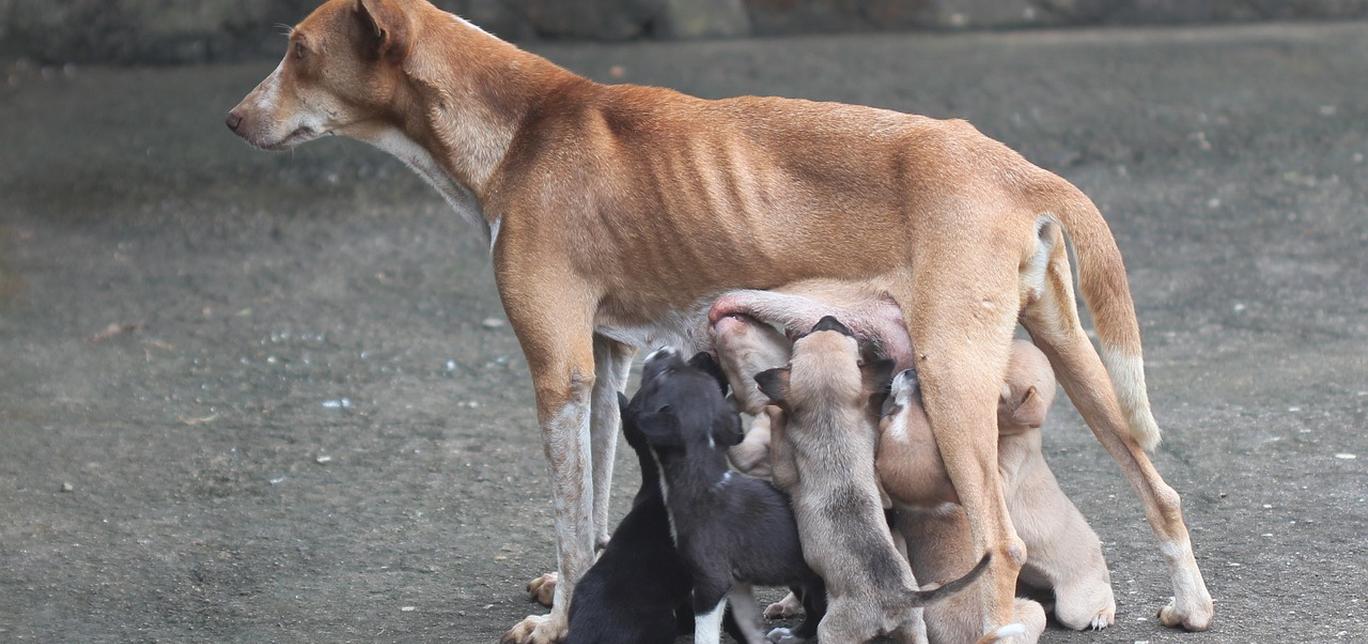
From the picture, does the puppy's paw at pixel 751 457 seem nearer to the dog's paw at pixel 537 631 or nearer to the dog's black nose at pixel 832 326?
the dog's black nose at pixel 832 326

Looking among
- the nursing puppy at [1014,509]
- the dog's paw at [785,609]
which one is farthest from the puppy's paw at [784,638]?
the nursing puppy at [1014,509]

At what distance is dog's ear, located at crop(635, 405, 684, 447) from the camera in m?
4.22

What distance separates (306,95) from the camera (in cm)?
484

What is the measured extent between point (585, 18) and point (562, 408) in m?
7.06

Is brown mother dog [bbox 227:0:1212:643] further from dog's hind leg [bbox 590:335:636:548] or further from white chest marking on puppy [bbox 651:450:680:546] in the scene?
white chest marking on puppy [bbox 651:450:680:546]

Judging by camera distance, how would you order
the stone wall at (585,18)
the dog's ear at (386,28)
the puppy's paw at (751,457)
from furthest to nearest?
the stone wall at (585,18)
the dog's ear at (386,28)
the puppy's paw at (751,457)

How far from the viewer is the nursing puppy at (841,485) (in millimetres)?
3951

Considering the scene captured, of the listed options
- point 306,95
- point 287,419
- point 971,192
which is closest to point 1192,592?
point 971,192

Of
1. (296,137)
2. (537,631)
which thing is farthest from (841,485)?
(296,137)

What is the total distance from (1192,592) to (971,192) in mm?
1262

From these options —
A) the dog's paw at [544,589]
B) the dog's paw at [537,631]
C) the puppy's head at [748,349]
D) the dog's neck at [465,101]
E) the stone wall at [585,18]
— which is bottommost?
the stone wall at [585,18]

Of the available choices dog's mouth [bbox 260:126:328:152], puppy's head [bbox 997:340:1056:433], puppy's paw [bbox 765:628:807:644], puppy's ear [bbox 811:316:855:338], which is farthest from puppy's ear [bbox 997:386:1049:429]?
dog's mouth [bbox 260:126:328:152]

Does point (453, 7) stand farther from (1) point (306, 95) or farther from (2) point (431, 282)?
(1) point (306, 95)

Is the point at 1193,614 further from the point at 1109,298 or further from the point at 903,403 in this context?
the point at 903,403
